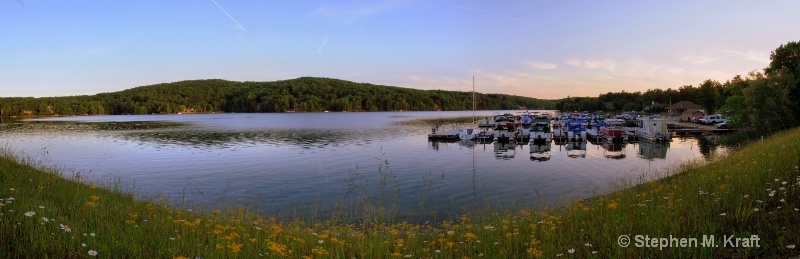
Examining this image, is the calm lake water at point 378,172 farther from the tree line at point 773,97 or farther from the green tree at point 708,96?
the green tree at point 708,96

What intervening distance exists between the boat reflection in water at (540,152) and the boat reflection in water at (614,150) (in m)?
5.19

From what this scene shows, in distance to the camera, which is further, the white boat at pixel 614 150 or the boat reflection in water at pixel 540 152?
the white boat at pixel 614 150

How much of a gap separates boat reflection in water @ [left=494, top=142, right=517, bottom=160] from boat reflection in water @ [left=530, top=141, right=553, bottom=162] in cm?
181

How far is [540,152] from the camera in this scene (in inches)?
1582

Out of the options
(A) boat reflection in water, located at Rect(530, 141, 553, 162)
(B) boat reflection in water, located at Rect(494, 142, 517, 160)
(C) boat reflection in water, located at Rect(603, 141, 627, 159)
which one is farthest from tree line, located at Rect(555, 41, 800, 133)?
(B) boat reflection in water, located at Rect(494, 142, 517, 160)

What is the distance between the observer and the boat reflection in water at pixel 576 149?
124ft

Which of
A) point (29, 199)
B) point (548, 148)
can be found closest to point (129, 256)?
point (29, 199)

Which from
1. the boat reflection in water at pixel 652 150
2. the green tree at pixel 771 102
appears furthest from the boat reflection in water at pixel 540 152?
the green tree at pixel 771 102

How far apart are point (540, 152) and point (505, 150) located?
136 inches

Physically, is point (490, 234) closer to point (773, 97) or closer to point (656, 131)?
point (656, 131)

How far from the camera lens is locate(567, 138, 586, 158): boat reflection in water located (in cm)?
3772

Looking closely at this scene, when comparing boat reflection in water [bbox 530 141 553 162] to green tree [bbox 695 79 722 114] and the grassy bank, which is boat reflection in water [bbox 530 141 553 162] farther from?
green tree [bbox 695 79 722 114]

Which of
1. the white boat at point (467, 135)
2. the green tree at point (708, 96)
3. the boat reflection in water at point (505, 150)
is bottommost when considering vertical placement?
the boat reflection in water at point (505, 150)

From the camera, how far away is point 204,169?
96.8 feet
